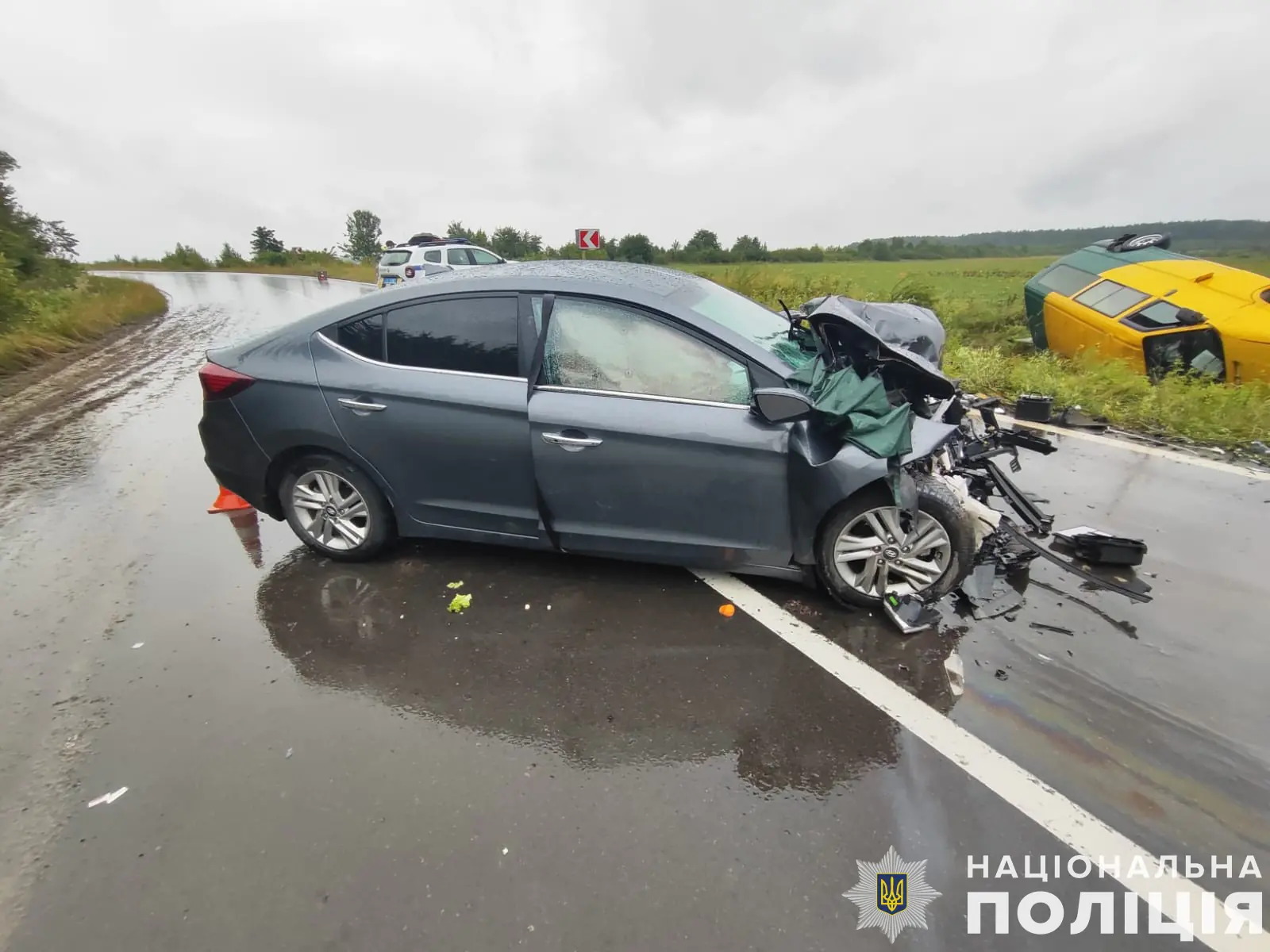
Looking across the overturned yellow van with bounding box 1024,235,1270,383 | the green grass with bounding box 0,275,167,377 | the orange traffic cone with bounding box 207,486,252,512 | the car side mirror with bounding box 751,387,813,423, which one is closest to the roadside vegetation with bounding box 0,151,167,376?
the green grass with bounding box 0,275,167,377

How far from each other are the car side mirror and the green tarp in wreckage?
4.3 inches

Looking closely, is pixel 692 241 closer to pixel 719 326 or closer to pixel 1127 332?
pixel 1127 332

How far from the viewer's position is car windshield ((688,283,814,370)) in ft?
11.1

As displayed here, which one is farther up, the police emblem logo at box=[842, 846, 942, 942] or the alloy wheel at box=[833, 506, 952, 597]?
the alloy wheel at box=[833, 506, 952, 597]

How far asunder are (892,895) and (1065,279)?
1081cm

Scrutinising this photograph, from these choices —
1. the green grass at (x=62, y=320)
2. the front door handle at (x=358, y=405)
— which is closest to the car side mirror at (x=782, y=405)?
the front door handle at (x=358, y=405)

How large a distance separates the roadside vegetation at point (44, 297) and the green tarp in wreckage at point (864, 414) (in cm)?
1166

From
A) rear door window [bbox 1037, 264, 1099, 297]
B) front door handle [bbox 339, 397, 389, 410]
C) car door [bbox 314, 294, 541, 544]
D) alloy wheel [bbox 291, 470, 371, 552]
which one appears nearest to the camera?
car door [bbox 314, 294, 541, 544]

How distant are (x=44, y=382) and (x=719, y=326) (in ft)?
33.8

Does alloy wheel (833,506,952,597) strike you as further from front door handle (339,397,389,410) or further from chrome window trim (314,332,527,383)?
front door handle (339,397,389,410)

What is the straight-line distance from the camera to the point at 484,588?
142 inches

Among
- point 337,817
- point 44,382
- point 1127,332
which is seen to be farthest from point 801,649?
point 44,382

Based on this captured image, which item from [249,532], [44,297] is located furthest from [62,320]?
[249,532]

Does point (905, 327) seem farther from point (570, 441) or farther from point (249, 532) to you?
point (249, 532)
